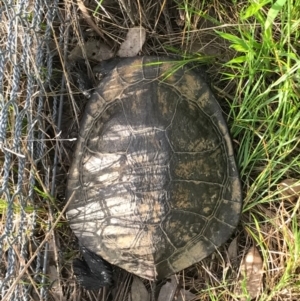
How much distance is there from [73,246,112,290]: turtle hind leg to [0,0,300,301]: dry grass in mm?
93

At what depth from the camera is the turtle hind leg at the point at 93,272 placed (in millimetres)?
2305

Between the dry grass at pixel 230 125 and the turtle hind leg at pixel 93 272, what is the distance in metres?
0.09

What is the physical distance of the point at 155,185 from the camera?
2029 mm

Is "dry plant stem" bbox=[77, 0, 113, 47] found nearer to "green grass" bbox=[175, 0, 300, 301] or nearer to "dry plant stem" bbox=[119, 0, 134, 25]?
"dry plant stem" bbox=[119, 0, 134, 25]

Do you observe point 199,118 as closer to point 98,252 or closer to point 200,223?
point 200,223

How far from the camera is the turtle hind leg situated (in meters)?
2.30

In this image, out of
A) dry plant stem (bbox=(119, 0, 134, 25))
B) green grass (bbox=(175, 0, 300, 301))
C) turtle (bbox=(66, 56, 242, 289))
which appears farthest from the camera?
dry plant stem (bbox=(119, 0, 134, 25))

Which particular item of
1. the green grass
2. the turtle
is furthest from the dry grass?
the turtle

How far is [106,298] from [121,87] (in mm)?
1063

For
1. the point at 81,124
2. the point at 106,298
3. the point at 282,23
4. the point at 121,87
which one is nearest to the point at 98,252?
the point at 106,298

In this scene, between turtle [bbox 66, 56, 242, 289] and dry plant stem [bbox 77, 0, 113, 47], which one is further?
dry plant stem [bbox 77, 0, 113, 47]

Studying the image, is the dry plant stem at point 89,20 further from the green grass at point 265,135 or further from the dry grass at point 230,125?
the green grass at point 265,135

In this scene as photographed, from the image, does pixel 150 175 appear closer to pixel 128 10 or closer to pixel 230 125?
pixel 230 125

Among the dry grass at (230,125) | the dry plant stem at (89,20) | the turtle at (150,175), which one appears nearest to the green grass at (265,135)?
the dry grass at (230,125)
